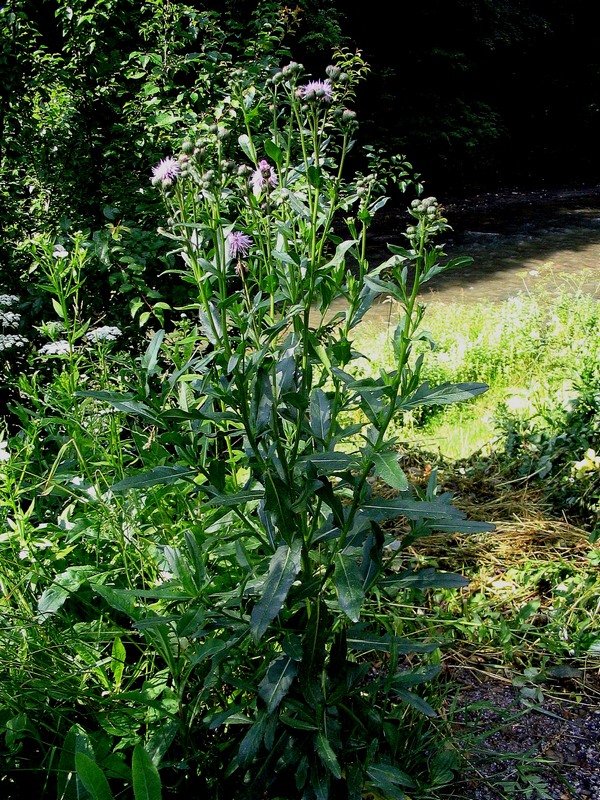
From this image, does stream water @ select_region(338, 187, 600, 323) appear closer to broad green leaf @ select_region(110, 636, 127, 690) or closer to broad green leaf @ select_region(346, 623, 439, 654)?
broad green leaf @ select_region(346, 623, 439, 654)

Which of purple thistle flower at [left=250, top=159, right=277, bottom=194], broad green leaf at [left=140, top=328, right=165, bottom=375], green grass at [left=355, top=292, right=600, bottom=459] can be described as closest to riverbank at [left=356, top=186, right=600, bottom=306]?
green grass at [left=355, top=292, right=600, bottom=459]

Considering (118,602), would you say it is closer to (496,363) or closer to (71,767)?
(71,767)

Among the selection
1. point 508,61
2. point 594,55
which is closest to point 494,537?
point 508,61

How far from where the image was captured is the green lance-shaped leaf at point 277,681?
1.30 metres

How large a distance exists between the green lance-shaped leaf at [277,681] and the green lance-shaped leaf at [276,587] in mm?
184

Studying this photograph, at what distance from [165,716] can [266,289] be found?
0.91 m

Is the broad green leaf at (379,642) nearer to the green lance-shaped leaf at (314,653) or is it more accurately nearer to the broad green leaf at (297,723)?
the green lance-shaped leaf at (314,653)

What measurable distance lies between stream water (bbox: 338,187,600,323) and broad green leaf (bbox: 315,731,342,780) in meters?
4.54

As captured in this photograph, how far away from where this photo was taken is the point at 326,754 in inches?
49.7

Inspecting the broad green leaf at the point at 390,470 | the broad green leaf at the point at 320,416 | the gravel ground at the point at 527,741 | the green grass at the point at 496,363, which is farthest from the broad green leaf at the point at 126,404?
the green grass at the point at 496,363

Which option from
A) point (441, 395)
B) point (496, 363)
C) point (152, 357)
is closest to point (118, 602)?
point (152, 357)

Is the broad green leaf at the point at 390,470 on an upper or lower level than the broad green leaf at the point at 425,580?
upper

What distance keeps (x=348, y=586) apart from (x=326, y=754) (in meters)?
0.31

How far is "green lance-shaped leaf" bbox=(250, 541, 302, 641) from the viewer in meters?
1.17
